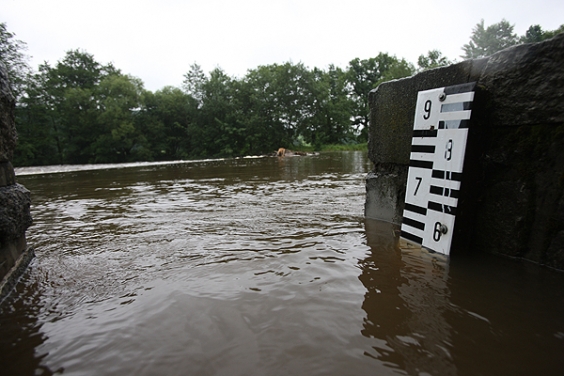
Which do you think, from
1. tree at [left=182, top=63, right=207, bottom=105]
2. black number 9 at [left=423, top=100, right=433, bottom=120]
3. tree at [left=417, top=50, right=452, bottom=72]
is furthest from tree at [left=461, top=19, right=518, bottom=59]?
black number 9 at [left=423, top=100, right=433, bottom=120]

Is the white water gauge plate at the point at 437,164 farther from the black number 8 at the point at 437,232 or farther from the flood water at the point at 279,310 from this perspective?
the flood water at the point at 279,310

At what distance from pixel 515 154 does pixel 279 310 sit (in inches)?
79.9

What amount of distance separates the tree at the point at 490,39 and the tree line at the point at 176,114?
15.7ft

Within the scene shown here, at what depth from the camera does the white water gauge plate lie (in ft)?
7.39

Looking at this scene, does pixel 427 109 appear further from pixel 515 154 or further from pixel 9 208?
pixel 9 208

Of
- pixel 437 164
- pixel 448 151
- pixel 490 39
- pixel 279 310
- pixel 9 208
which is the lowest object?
pixel 279 310

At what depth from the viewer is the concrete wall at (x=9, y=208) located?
2.15 metres

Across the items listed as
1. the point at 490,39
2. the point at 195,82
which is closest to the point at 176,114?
the point at 195,82

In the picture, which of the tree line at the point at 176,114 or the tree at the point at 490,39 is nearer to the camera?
the tree line at the point at 176,114

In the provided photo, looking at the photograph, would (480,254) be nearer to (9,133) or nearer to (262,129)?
(9,133)

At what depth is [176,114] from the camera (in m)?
44.3

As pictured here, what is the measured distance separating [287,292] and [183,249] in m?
1.39

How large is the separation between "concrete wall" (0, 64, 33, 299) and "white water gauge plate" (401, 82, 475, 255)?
3.18 meters

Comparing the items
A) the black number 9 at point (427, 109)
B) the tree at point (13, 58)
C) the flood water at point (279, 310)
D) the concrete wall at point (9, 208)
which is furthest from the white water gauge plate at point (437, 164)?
the tree at point (13, 58)
